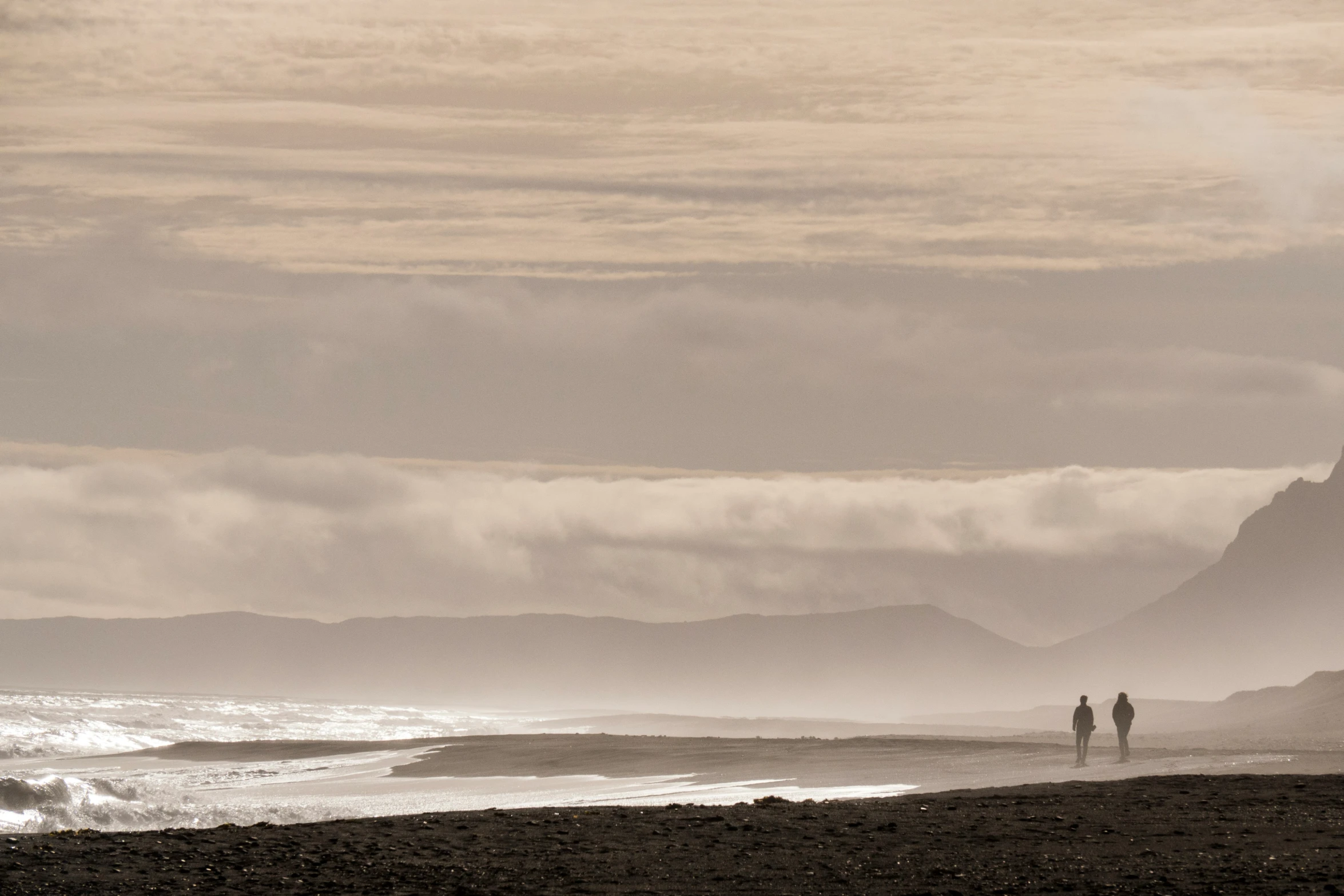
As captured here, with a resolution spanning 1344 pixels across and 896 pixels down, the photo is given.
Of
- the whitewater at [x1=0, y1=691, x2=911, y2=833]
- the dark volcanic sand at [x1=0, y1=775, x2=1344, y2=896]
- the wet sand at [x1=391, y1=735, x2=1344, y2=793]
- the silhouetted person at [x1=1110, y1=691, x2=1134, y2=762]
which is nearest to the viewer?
the dark volcanic sand at [x1=0, y1=775, x2=1344, y2=896]

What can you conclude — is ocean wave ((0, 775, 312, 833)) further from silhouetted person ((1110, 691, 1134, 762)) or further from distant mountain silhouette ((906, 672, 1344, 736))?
distant mountain silhouette ((906, 672, 1344, 736))

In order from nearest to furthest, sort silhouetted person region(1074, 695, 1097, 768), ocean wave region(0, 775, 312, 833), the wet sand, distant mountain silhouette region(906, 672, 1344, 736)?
1. ocean wave region(0, 775, 312, 833)
2. the wet sand
3. silhouetted person region(1074, 695, 1097, 768)
4. distant mountain silhouette region(906, 672, 1344, 736)

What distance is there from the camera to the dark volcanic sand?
56.6 ft

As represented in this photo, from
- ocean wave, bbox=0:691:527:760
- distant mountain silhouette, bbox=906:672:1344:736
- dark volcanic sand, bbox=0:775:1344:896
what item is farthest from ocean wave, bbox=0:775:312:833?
distant mountain silhouette, bbox=906:672:1344:736

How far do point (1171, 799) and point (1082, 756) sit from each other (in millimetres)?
12236

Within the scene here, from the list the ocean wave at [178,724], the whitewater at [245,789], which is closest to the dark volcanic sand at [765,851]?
the whitewater at [245,789]

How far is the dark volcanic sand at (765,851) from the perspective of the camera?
56.6 ft

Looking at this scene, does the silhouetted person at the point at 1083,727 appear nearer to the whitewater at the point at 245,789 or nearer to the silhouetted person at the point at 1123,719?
the silhouetted person at the point at 1123,719

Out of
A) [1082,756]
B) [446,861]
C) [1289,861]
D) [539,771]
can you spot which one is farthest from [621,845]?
[539,771]

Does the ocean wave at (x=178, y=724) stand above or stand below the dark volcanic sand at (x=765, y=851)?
above

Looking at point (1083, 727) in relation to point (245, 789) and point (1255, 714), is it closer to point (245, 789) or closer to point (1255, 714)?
point (245, 789)

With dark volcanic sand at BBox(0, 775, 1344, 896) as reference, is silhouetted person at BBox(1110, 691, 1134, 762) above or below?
above

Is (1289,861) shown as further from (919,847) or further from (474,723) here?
(474,723)

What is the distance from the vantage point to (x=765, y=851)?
19.6m
